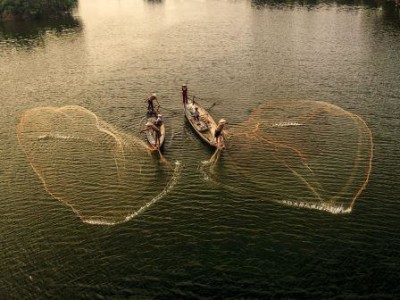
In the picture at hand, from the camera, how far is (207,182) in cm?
3169

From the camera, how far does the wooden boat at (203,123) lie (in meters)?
37.3

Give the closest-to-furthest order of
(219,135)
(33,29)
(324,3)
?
(219,135), (33,29), (324,3)

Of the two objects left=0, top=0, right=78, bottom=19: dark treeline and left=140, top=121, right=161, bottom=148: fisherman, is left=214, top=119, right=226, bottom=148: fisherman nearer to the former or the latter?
left=140, top=121, right=161, bottom=148: fisherman

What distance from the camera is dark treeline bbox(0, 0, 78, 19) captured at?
109 meters

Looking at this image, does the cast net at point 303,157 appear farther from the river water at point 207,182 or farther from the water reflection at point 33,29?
the water reflection at point 33,29

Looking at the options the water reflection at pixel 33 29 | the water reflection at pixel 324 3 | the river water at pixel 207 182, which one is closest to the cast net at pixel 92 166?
the river water at pixel 207 182

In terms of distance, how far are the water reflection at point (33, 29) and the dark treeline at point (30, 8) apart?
194cm

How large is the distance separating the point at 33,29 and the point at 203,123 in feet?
266

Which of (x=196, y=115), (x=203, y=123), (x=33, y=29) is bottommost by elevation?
(x=203, y=123)

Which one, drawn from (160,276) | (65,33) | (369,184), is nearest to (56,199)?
(160,276)

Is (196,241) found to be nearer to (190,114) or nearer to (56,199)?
(56,199)

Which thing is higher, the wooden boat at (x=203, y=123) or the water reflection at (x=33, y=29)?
the water reflection at (x=33, y=29)

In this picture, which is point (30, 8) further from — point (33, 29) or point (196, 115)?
point (196, 115)

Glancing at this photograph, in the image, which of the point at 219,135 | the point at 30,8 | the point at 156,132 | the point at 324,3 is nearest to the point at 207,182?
the point at 219,135
